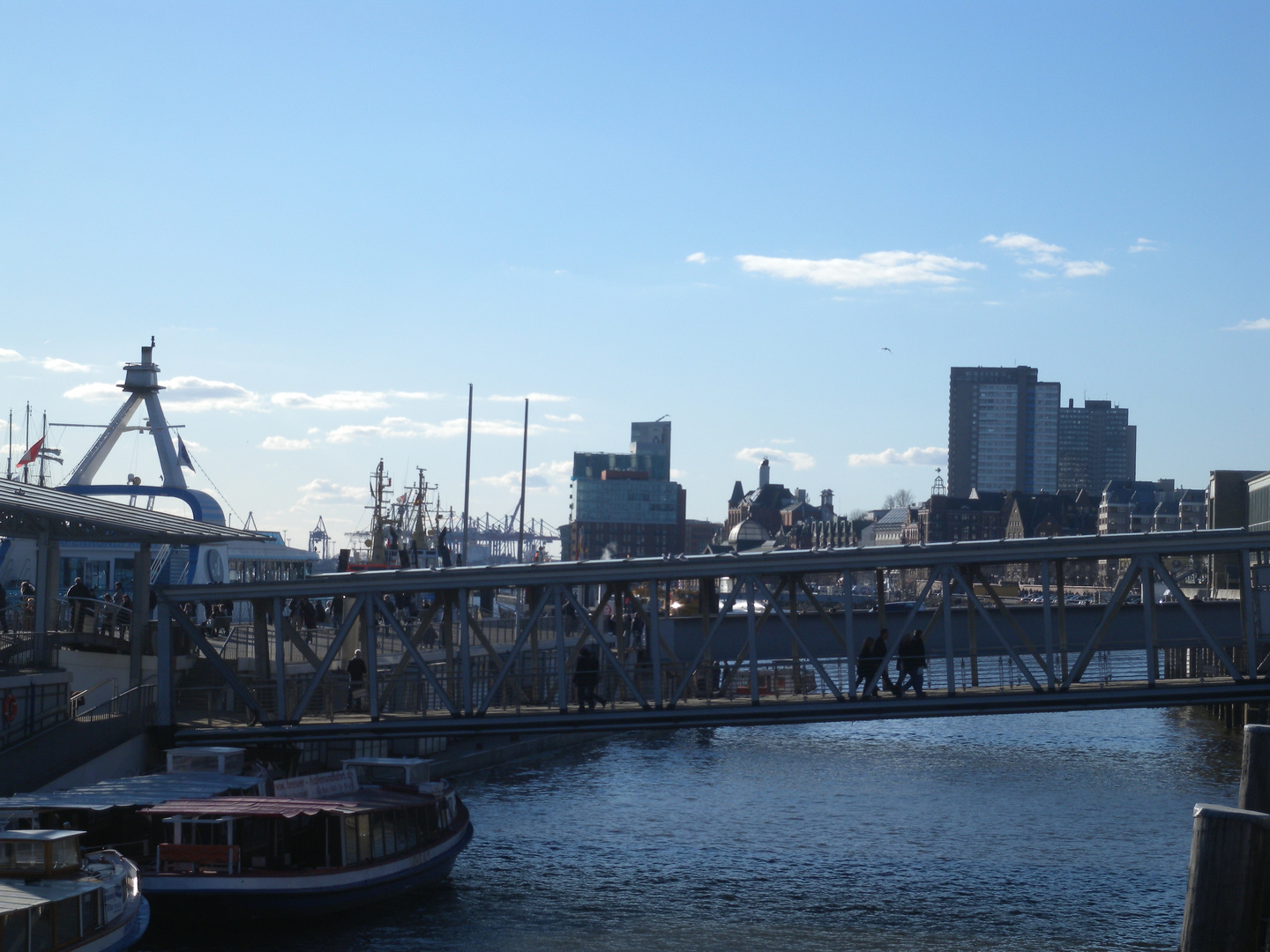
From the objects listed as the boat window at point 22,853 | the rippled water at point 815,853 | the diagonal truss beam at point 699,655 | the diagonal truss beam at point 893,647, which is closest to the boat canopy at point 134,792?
the rippled water at point 815,853

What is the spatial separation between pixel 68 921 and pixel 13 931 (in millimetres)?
1408

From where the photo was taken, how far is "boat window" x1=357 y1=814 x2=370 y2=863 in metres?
29.8

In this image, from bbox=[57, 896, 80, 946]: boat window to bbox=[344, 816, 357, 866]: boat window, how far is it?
25.3 ft

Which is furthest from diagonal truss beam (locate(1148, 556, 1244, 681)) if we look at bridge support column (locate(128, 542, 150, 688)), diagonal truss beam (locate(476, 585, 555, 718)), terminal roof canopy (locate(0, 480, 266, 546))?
bridge support column (locate(128, 542, 150, 688))

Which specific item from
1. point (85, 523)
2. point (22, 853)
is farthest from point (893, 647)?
point (85, 523)

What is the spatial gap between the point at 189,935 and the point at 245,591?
953 cm

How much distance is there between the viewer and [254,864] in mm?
28422

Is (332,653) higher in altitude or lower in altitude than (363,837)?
higher

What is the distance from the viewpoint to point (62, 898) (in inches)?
858

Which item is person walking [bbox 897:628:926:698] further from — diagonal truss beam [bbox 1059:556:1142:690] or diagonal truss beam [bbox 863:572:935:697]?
diagonal truss beam [bbox 1059:556:1142:690]

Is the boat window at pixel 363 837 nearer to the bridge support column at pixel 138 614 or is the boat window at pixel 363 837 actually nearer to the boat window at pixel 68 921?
the boat window at pixel 68 921

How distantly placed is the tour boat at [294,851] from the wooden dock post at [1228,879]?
16.2 meters

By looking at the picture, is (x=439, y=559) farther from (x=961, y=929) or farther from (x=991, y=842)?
(x=961, y=929)

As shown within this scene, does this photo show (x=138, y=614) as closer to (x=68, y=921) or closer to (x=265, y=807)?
(x=265, y=807)
